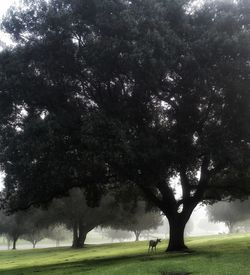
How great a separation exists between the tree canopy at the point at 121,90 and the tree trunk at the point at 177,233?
24.7 feet

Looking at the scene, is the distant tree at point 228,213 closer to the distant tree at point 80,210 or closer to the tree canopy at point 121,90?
the distant tree at point 80,210

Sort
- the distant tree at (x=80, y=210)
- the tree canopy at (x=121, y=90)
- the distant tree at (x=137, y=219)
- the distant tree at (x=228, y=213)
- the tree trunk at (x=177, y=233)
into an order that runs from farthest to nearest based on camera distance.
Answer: the distant tree at (x=228, y=213) → the distant tree at (x=137, y=219) → the distant tree at (x=80, y=210) → the tree trunk at (x=177, y=233) → the tree canopy at (x=121, y=90)

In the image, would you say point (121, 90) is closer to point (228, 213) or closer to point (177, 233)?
point (177, 233)

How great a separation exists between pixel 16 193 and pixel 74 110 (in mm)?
9330

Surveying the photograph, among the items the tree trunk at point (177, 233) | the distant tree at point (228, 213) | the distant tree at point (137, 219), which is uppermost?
the distant tree at point (228, 213)

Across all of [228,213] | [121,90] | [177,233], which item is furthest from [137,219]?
[121,90]

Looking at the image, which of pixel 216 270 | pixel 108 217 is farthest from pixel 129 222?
pixel 216 270

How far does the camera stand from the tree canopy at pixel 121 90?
3512 centimetres

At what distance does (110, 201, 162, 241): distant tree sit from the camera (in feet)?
291

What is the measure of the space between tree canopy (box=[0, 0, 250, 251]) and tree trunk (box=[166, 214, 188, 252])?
7.54m

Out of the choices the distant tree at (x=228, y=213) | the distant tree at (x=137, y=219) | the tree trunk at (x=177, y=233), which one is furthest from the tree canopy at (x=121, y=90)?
the distant tree at (x=228, y=213)

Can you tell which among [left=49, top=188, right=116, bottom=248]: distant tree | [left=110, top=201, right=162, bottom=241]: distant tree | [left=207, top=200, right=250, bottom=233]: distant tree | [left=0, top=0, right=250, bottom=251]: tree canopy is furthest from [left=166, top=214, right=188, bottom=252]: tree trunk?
[left=207, top=200, right=250, bottom=233]: distant tree

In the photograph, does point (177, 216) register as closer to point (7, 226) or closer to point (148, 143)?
point (148, 143)

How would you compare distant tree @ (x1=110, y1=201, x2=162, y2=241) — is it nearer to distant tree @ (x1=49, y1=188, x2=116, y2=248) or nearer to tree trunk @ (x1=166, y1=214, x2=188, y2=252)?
distant tree @ (x1=49, y1=188, x2=116, y2=248)
